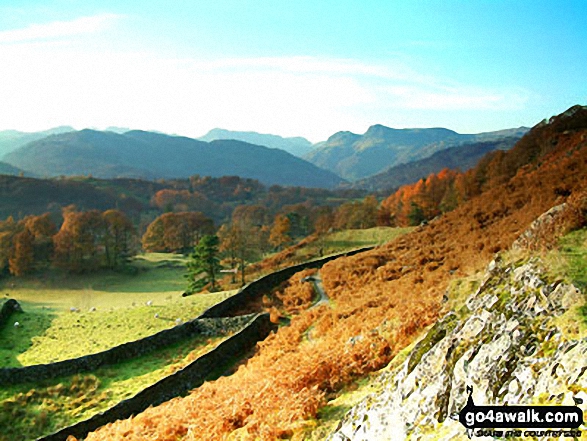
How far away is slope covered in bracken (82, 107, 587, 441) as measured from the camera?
28.9 feet

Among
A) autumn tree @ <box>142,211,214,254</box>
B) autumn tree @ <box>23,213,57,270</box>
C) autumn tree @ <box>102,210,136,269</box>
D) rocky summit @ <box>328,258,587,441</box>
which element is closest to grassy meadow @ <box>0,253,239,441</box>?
rocky summit @ <box>328,258,587,441</box>

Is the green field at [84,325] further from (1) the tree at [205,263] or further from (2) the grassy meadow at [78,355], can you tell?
(1) the tree at [205,263]

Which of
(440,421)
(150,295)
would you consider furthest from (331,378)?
(150,295)

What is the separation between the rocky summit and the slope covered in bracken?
2308 millimetres

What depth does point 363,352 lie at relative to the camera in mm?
10219

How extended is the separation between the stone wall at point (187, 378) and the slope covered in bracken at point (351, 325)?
7.31 ft

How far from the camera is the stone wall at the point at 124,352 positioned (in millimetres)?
19672

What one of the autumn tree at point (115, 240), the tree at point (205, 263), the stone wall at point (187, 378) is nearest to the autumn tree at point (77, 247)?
the autumn tree at point (115, 240)

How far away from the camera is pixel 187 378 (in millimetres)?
18297

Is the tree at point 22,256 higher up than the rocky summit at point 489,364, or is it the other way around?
the rocky summit at point 489,364

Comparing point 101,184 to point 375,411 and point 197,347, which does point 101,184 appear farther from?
point 375,411

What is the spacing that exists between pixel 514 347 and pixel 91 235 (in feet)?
217

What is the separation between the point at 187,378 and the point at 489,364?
15.8 metres

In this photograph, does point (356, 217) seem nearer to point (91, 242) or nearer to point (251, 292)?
point (91, 242)
